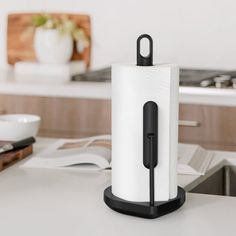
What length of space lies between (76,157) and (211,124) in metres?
1.38

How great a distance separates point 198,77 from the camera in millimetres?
3275

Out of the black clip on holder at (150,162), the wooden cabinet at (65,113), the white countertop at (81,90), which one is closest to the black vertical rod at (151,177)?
the black clip on holder at (150,162)

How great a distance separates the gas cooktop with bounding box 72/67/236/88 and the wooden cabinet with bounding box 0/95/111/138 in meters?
0.18

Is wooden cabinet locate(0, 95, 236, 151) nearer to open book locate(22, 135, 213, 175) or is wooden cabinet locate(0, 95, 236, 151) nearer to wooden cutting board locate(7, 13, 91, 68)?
wooden cutting board locate(7, 13, 91, 68)

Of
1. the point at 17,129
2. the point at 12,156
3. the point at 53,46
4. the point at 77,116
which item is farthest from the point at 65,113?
the point at 12,156

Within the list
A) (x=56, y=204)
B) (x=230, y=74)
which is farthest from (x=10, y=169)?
(x=230, y=74)

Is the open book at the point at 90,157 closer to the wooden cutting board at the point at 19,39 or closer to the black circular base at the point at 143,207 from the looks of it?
the black circular base at the point at 143,207

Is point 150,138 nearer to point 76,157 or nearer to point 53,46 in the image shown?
point 76,157

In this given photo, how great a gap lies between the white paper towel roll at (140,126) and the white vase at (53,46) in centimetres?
221

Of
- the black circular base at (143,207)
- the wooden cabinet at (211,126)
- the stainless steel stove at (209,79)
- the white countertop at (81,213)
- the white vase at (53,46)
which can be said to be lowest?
the wooden cabinet at (211,126)

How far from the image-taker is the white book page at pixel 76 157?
1.84m

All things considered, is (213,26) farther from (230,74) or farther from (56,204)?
(56,204)

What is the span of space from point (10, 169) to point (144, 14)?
2.01 m

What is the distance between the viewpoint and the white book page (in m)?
1.84
